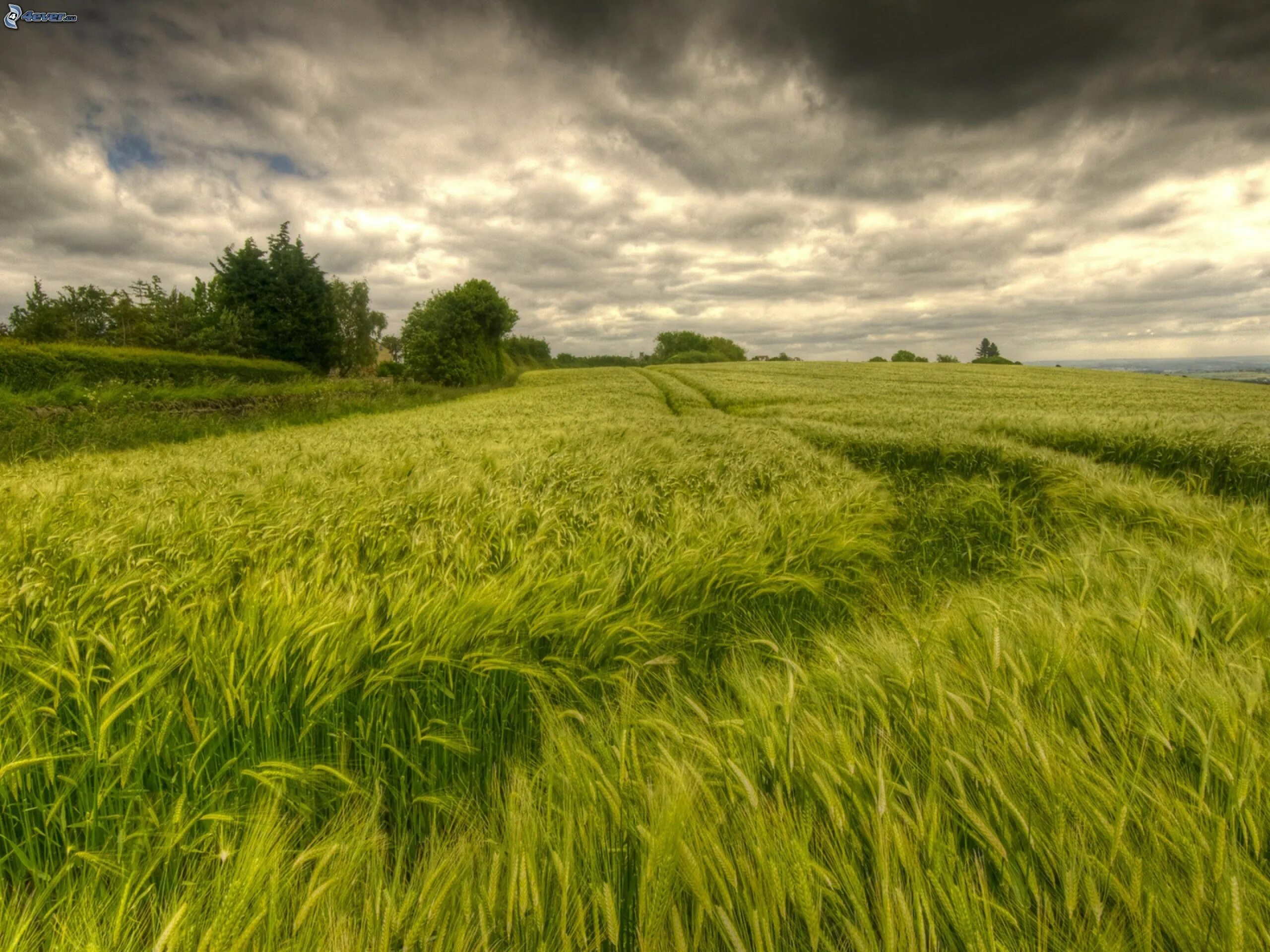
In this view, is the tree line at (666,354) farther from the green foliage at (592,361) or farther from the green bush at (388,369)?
the green bush at (388,369)

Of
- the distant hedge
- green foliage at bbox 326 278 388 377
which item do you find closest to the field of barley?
the distant hedge

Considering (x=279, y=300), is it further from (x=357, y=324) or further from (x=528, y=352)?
(x=528, y=352)

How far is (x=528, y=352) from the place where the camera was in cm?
8462

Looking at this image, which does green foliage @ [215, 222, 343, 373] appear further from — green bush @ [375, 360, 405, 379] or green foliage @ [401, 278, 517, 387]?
green bush @ [375, 360, 405, 379]

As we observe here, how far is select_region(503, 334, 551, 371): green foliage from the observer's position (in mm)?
73312

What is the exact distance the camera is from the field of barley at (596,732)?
83cm

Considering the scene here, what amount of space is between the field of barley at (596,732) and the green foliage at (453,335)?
33.0m

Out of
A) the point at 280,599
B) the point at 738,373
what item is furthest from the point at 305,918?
the point at 738,373

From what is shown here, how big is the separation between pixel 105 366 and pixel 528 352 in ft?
244

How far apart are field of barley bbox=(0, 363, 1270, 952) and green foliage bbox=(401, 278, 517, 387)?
33001 mm

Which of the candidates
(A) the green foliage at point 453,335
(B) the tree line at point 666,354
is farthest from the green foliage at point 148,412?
(B) the tree line at point 666,354

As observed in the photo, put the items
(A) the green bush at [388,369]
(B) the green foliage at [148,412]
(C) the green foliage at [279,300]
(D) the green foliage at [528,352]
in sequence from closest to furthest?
(B) the green foliage at [148,412], (C) the green foliage at [279,300], (A) the green bush at [388,369], (D) the green foliage at [528,352]

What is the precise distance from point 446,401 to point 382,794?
25806 mm

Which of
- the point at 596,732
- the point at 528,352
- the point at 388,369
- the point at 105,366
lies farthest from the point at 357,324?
the point at 596,732
